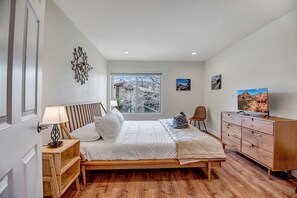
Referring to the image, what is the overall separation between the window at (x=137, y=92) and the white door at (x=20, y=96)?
4860mm

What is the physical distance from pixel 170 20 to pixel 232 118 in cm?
222

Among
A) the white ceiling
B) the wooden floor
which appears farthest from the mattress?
the white ceiling

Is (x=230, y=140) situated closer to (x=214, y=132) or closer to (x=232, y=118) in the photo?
(x=232, y=118)

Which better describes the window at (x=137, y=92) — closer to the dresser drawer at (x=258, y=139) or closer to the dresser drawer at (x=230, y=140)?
the dresser drawer at (x=230, y=140)

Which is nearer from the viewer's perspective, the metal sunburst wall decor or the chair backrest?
the metal sunburst wall decor

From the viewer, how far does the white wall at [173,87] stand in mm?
5910

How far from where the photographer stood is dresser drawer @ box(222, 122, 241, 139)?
3.19m

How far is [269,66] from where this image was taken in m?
3.00

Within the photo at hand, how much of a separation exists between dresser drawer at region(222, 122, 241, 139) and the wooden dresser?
4.4 inches

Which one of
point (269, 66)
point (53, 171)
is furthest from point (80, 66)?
point (269, 66)

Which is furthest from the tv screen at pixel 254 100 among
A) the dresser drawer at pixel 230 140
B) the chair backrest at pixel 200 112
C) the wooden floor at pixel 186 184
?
the chair backrest at pixel 200 112

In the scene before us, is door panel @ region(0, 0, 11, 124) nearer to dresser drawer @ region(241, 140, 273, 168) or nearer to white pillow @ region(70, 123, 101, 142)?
white pillow @ region(70, 123, 101, 142)

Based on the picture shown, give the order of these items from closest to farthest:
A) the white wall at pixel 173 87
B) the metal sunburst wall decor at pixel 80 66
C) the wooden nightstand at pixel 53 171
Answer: the wooden nightstand at pixel 53 171 → the metal sunburst wall decor at pixel 80 66 → the white wall at pixel 173 87

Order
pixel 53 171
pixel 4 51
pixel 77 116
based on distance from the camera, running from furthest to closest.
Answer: pixel 77 116 < pixel 53 171 < pixel 4 51
